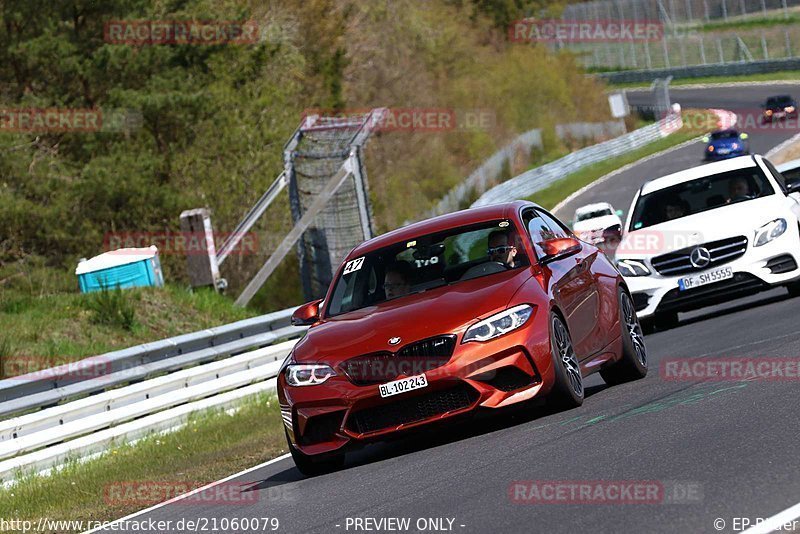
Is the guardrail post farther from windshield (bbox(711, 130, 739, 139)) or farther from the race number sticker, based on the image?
windshield (bbox(711, 130, 739, 139))

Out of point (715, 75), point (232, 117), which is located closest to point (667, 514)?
point (232, 117)

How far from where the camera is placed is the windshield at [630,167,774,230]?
16203 mm

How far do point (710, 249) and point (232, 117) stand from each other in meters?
24.7

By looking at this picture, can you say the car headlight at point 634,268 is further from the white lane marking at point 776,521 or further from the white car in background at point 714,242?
the white lane marking at point 776,521

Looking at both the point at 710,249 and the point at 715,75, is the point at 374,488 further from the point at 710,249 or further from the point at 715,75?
the point at 715,75

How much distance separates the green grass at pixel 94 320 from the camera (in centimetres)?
1819

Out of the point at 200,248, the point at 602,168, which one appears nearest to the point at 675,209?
the point at 200,248

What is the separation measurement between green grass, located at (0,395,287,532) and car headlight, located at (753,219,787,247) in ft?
17.6

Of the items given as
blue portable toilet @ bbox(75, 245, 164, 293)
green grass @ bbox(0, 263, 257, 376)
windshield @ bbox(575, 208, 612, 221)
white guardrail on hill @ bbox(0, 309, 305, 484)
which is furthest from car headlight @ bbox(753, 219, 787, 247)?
windshield @ bbox(575, 208, 612, 221)

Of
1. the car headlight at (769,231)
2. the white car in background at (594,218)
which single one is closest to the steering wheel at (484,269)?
the car headlight at (769,231)

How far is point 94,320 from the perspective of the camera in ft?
66.4

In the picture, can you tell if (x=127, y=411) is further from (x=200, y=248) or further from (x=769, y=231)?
(x=200, y=248)

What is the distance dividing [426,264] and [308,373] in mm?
1448

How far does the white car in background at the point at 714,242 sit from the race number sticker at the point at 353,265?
221 inches
